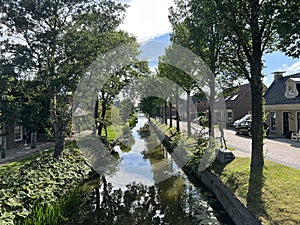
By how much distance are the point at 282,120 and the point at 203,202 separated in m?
13.2

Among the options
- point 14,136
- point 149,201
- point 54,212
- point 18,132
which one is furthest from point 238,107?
point 54,212

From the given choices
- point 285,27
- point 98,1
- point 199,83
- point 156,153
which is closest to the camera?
point 285,27

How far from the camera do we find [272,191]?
6.32 metres

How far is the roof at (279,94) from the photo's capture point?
59.2ft

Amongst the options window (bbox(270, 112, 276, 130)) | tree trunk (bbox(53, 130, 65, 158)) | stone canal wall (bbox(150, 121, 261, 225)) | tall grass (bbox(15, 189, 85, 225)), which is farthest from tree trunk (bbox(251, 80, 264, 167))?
window (bbox(270, 112, 276, 130))

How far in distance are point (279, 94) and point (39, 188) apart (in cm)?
1849

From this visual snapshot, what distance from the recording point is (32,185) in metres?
7.21

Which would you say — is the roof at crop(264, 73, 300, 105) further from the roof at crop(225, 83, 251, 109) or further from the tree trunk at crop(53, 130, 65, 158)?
the tree trunk at crop(53, 130, 65, 158)

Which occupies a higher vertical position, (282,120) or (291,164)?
(282,120)

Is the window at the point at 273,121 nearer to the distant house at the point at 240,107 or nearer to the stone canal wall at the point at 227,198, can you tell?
the distant house at the point at 240,107

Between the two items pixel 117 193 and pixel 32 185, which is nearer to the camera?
pixel 32 185

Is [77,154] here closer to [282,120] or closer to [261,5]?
[261,5]

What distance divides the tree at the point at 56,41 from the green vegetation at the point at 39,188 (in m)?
1.59

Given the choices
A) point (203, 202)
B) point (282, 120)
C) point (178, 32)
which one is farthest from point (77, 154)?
point (282, 120)
